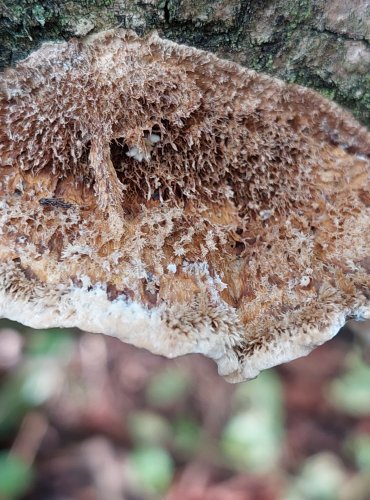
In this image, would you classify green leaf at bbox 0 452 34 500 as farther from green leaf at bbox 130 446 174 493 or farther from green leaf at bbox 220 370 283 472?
green leaf at bbox 220 370 283 472

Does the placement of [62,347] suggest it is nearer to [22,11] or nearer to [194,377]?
[194,377]

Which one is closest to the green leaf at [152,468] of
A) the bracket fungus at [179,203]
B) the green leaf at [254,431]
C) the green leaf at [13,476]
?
the green leaf at [254,431]

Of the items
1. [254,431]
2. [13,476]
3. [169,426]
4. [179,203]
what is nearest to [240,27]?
[179,203]

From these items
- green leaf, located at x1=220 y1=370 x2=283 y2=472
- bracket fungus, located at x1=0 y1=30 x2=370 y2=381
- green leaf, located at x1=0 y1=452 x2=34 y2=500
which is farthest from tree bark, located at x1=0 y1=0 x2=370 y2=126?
green leaf, located at x1=0 y1=452 x2=34 y2=500

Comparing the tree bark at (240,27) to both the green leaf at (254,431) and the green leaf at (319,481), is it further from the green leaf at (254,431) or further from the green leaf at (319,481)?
the green leaf at (319,481)

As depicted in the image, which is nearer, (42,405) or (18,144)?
(18,144)

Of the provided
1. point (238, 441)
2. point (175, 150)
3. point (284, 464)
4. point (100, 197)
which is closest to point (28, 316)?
point (100, 197)

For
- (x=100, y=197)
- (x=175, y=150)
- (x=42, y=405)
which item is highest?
(x=175, y=150)

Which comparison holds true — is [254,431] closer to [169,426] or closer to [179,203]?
[169,426]

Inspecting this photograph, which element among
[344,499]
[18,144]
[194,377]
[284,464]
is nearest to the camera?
[18,144]
